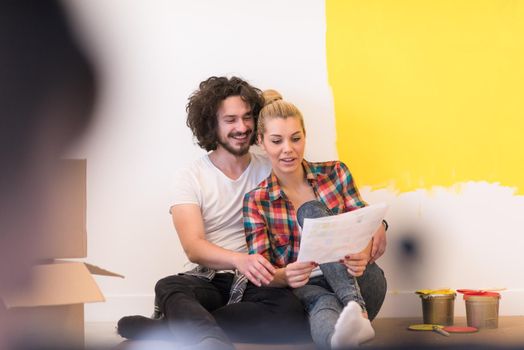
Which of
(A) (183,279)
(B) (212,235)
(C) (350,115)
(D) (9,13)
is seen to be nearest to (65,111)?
(D) (9,13)

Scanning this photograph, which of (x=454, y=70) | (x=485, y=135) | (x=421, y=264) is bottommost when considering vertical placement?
(x=421, y=264)

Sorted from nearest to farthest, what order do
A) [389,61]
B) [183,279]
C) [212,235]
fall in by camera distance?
[183,279], [212,235], [389,61]

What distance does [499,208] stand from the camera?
2.43 m

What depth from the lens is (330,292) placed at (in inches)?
70.4

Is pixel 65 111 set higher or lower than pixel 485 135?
lower

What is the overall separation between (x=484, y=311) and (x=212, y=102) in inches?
38.4

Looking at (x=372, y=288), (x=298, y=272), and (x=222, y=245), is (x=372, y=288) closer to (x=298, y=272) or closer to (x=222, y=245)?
(x=298, y=272)

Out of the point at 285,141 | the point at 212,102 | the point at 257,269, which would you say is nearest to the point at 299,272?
the point at 257,269

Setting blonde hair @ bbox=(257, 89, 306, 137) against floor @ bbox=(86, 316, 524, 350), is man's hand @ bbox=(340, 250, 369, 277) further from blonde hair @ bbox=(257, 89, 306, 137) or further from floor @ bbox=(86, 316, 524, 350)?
blonde hair @ bbox=(257, 89, 306, 137)

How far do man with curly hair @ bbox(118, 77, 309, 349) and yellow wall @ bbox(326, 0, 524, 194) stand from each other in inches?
14.8

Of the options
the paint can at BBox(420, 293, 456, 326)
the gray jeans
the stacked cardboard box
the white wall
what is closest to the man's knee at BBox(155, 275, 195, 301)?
the gray jeans

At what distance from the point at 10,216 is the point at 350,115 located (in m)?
2.26

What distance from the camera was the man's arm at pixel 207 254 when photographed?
1.67 meters

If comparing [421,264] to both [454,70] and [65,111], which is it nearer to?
[454,70]
